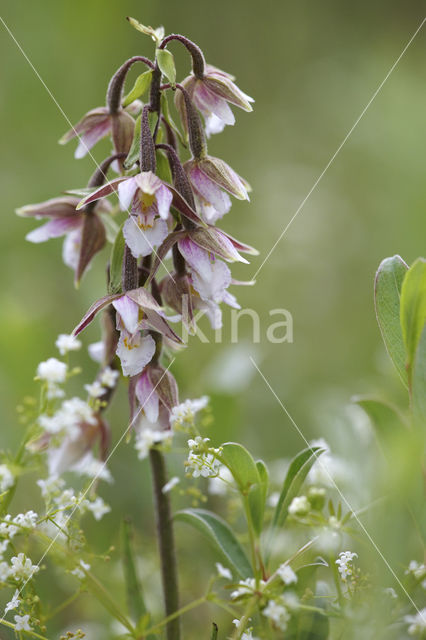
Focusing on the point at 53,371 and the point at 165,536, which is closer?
the point at 53,371

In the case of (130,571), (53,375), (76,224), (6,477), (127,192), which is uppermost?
(127,192)

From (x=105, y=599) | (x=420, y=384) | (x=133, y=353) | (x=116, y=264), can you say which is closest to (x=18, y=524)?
(x=105, y=599)

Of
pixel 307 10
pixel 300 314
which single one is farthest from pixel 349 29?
pixel 300 314

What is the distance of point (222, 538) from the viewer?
896 millimetres

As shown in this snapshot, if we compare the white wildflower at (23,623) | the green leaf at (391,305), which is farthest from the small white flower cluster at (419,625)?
the white wildflower at (23,623)

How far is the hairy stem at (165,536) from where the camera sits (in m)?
0.94

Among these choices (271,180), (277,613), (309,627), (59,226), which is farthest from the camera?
(271,180)

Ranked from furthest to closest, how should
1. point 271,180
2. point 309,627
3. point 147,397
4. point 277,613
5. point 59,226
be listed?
point 271,180 → point 59,226 → point 147,397 → point 309,627 → point 277,613

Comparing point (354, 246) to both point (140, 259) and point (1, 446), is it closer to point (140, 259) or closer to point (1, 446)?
point (1, 446)

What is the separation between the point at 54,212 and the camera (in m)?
1.04

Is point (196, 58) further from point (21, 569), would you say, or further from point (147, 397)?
point (21, 569)

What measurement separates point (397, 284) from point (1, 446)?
1026mm

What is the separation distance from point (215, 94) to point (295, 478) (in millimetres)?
502

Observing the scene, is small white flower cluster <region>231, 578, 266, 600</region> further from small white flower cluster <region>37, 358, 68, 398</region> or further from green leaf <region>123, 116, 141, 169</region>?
green leaf <region>123, 116, 141, 169</region>
